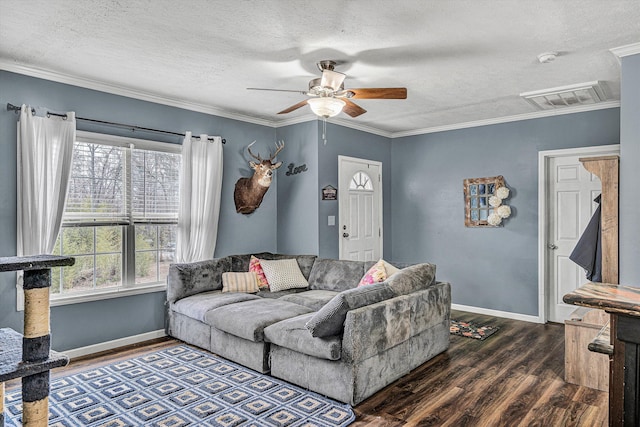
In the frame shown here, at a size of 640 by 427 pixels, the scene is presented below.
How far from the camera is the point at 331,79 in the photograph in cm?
322

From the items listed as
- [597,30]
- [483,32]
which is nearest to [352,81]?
[483,32]

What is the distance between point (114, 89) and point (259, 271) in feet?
7.96

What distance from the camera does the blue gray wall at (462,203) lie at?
16.4ft

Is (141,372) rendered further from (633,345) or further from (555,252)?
(555,252)

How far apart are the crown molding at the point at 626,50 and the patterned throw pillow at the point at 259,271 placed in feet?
12.5

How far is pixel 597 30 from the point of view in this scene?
276 centimetres

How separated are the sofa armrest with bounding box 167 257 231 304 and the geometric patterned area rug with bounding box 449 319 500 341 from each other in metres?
2.70

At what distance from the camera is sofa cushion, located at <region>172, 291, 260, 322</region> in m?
3.87

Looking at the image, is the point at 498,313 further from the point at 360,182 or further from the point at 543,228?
the point at 360,182

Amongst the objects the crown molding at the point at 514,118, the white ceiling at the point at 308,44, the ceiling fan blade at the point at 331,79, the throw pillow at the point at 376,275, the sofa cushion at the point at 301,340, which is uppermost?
the white ceiling at the point at 308,44

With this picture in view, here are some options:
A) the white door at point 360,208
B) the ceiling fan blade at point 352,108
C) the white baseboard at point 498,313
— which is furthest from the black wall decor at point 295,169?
the white baseboard at point 498,313

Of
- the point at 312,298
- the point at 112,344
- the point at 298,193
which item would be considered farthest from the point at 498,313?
the point at 112,344

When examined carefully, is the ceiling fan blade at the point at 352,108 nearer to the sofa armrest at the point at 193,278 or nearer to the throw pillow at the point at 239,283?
the throw pillow at the point at 239,283

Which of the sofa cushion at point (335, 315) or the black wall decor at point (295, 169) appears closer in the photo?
the sofa cushion at point (335, 315)
